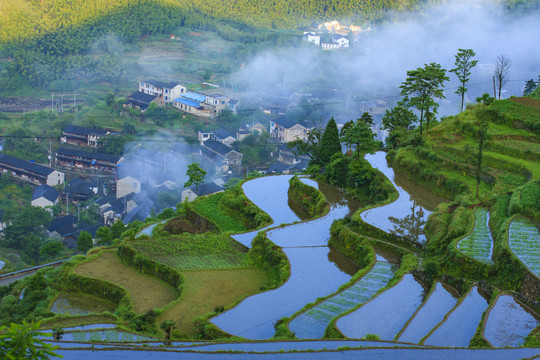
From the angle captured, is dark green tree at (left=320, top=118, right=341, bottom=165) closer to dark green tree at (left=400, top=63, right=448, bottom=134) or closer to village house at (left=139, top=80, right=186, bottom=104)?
dark green tree at (left=400, top=63, right=448, bottom=134)

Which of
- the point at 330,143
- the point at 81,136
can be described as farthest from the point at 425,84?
the point at 81,136

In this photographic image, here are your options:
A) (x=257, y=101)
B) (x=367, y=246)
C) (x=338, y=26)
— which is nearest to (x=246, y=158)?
(x=257, y=101)

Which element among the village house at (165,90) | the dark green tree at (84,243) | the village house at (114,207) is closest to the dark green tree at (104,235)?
the dark green tree at (84,243)

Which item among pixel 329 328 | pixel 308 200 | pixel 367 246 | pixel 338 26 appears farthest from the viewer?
pixel 338 26

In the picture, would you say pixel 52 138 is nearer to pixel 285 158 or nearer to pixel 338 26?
pixel 285 158

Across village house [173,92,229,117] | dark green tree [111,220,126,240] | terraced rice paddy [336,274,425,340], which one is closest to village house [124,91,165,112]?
village house [173,92,229,117]

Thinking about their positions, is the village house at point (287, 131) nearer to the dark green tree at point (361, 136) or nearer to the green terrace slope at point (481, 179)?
the green terrace slope at point (481, 179)
